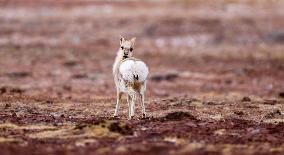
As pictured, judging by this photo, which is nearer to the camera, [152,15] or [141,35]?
[141,35]

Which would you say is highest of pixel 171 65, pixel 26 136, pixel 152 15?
pixel 152 15

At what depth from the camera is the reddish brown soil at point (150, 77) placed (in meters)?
18.5

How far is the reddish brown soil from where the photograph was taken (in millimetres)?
18453

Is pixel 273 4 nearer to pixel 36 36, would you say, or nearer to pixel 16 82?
pixel 36 36

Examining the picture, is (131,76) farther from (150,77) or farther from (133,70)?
(150,77)

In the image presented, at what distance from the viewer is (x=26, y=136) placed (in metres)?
19.1

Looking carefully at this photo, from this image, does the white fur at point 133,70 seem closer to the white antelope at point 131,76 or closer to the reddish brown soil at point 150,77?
the white antelope at point 131,76

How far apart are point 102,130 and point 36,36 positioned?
50.5 meters

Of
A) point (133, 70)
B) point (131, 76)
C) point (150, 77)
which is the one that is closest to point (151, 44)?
point (150, 77)

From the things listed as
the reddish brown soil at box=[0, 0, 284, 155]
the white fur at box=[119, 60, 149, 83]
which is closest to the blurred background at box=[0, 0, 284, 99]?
the reddish brown soil at box=[0, 0, 284, 155]

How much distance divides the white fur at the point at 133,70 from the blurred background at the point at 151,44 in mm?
14216

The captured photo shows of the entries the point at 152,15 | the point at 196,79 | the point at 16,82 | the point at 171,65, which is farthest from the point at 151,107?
the point at 152,15

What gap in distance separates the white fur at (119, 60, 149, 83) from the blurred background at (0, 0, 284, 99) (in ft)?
46.6

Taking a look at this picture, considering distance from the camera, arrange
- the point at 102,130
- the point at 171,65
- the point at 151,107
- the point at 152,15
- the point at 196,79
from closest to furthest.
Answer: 1. the point at 102,130
2. the point at 151,107
3. the point at 196,79
4. the point at 171,65
5. the point at 152,15
